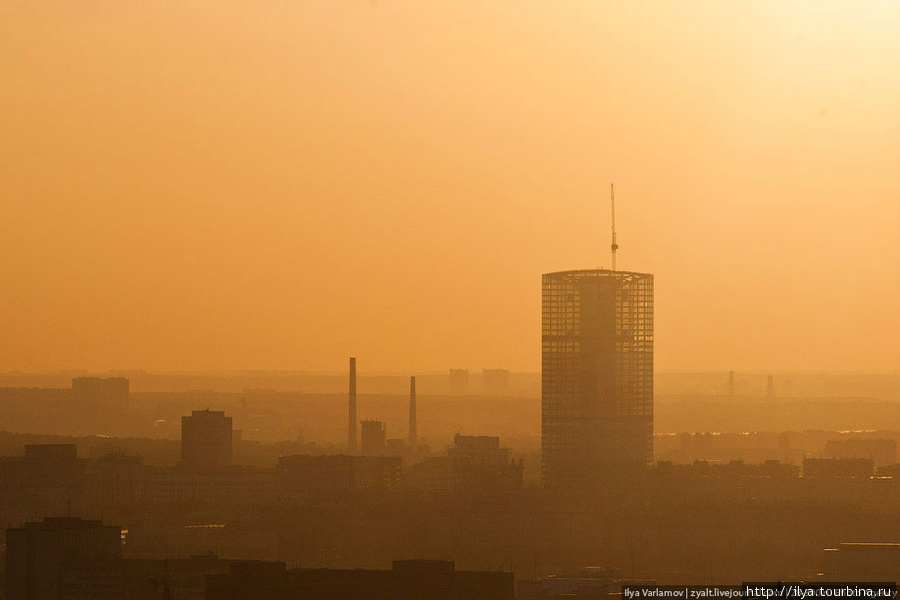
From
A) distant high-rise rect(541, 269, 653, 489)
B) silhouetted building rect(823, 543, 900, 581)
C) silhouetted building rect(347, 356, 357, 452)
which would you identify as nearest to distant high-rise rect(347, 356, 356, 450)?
silhouetted building rect(347, 356, 357, 452)

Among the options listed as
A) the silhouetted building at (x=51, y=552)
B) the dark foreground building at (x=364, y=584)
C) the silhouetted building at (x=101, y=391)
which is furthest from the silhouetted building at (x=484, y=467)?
the dark foreground building at (x=364, y=584)

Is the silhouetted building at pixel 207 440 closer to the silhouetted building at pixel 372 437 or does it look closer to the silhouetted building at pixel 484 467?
the silhouetted building at pixel 484 467

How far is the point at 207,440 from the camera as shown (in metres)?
142

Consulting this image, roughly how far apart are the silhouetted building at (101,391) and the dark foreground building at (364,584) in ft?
389

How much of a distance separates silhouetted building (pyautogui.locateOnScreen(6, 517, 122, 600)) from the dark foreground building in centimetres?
751

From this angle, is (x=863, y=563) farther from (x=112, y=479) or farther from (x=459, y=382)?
(x=459, y=382)

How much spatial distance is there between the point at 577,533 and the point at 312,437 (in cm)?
7519

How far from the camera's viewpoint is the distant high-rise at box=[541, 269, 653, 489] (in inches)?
5128

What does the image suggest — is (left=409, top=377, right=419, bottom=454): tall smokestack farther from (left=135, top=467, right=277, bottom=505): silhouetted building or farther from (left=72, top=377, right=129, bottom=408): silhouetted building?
(left=135, top=467, right=277, bottom=505): silhouetted building

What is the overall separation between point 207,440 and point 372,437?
65.8ft

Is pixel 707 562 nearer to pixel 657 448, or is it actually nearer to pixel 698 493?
pixel 698 493

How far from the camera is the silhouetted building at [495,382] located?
548ft

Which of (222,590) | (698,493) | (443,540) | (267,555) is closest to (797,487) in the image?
(698,493)

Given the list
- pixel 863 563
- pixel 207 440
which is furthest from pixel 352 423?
pixel 863 563
